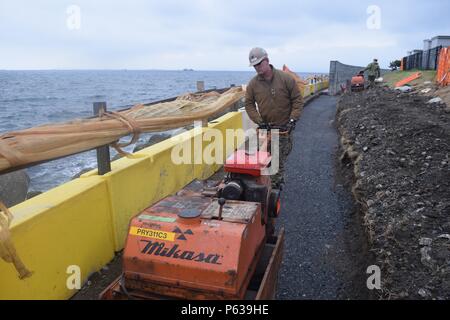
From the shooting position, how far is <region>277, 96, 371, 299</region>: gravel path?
4.11 meters

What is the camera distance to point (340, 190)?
6.98 meters

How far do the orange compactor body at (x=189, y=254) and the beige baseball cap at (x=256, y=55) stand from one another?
2580mm

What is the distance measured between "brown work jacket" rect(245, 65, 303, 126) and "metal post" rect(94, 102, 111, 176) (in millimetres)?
2423

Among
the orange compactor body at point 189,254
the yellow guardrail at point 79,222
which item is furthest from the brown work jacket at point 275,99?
the orange compactor body at point 189,254

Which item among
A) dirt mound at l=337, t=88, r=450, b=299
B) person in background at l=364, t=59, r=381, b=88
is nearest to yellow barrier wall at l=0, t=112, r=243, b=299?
dirt mound at l=337, t=88, r=450, b=299

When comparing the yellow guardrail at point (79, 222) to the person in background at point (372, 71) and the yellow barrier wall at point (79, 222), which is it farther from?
the person in background at point (372, 71)

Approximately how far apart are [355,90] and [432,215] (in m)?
18.7

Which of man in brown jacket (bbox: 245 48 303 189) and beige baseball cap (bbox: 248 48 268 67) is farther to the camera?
man in brown jacket (bbox: 245 48 303 189)

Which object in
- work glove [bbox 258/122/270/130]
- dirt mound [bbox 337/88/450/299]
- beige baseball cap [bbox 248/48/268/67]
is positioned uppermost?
beige baseball cap [bbox 248/48/268/67]

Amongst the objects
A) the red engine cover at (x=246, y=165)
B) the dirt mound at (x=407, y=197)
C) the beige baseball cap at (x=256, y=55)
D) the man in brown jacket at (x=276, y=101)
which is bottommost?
the dirt mound at (x=407, y=197)

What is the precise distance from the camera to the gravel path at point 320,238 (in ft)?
13.5

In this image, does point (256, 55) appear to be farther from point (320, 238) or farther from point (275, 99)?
point (320, 238)

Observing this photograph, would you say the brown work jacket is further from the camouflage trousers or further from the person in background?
the person in background
